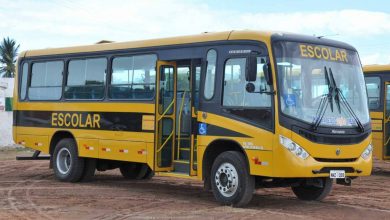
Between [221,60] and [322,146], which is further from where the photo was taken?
[221,60]

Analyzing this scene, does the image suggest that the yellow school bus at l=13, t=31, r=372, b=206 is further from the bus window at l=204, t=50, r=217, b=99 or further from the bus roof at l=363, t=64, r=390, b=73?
the bus roof at l=363, t=64, r=390, b=73

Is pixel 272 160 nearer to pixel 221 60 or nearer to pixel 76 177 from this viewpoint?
pixel 221 60

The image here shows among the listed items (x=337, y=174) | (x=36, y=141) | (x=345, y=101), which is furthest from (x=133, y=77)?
(x=337, y=174)

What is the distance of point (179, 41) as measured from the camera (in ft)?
40.0

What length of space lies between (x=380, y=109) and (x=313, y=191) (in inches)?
229

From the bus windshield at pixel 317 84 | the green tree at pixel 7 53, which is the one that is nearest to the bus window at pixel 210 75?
the bus windshield at pixel 317 84

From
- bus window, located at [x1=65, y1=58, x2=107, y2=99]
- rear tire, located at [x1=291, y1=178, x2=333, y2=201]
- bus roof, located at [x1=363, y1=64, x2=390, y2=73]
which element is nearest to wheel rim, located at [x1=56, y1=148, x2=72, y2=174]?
bus window, located at [x1=65, y1=58, x2=107, y2=99]

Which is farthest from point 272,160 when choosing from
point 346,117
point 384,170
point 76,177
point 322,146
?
point 384,170

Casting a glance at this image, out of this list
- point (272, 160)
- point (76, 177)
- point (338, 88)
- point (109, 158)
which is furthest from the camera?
point (76, 177)

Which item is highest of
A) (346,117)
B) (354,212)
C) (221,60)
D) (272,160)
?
(221,60)

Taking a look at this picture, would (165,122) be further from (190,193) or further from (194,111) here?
(190,193)

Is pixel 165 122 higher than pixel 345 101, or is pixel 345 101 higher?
pixel 345 101

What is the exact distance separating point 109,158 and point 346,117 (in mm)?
5128

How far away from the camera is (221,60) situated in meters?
11.2
